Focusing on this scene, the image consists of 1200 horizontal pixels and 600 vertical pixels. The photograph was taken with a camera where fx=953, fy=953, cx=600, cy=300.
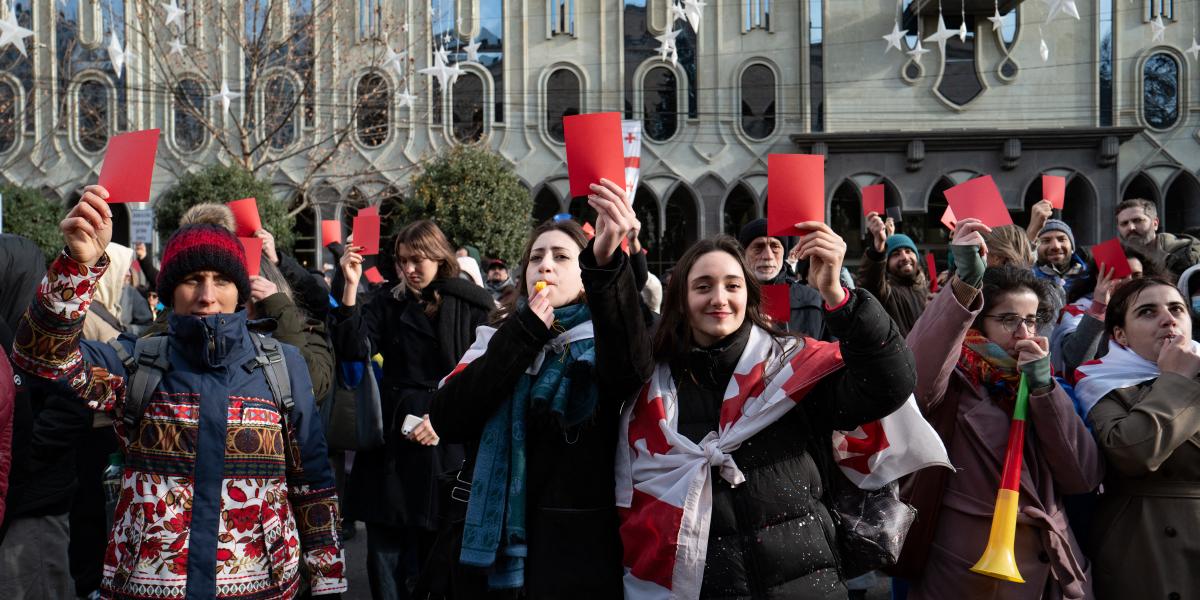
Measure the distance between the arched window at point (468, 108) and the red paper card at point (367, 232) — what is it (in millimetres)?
19685

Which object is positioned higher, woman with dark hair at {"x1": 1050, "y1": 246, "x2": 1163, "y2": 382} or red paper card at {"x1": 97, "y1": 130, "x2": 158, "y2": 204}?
red paper card at {"x1": 97, "y1": 130, "x2": 158, "y2": 204}

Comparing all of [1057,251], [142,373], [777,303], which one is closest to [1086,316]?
[1057,251]

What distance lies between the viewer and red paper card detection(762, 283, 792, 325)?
3.00 m

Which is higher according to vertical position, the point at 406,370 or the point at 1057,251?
the point at 1057,251

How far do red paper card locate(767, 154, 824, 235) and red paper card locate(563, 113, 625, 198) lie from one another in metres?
0.44

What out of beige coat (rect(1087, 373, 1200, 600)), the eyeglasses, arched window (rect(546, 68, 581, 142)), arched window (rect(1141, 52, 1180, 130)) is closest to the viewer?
beige coat (rect(1087, 373, 1200, 600))

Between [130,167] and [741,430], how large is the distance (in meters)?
1.98

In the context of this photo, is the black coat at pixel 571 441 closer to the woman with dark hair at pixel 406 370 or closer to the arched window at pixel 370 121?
the woman with dark hair at pixel 406 370

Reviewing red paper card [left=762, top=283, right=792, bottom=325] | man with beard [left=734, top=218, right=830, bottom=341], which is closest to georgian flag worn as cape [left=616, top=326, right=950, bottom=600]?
red paper card [left=762, top=283, right=792, bottom=325]

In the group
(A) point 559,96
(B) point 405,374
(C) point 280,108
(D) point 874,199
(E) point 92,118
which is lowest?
(B) point 405,374

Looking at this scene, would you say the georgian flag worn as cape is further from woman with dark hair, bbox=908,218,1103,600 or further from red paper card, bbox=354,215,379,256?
red paper card, bbox=354,215,379,256

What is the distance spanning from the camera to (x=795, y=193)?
266 centimetres

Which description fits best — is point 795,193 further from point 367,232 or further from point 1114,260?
point 367,232

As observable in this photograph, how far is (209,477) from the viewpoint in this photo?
2941 mm
